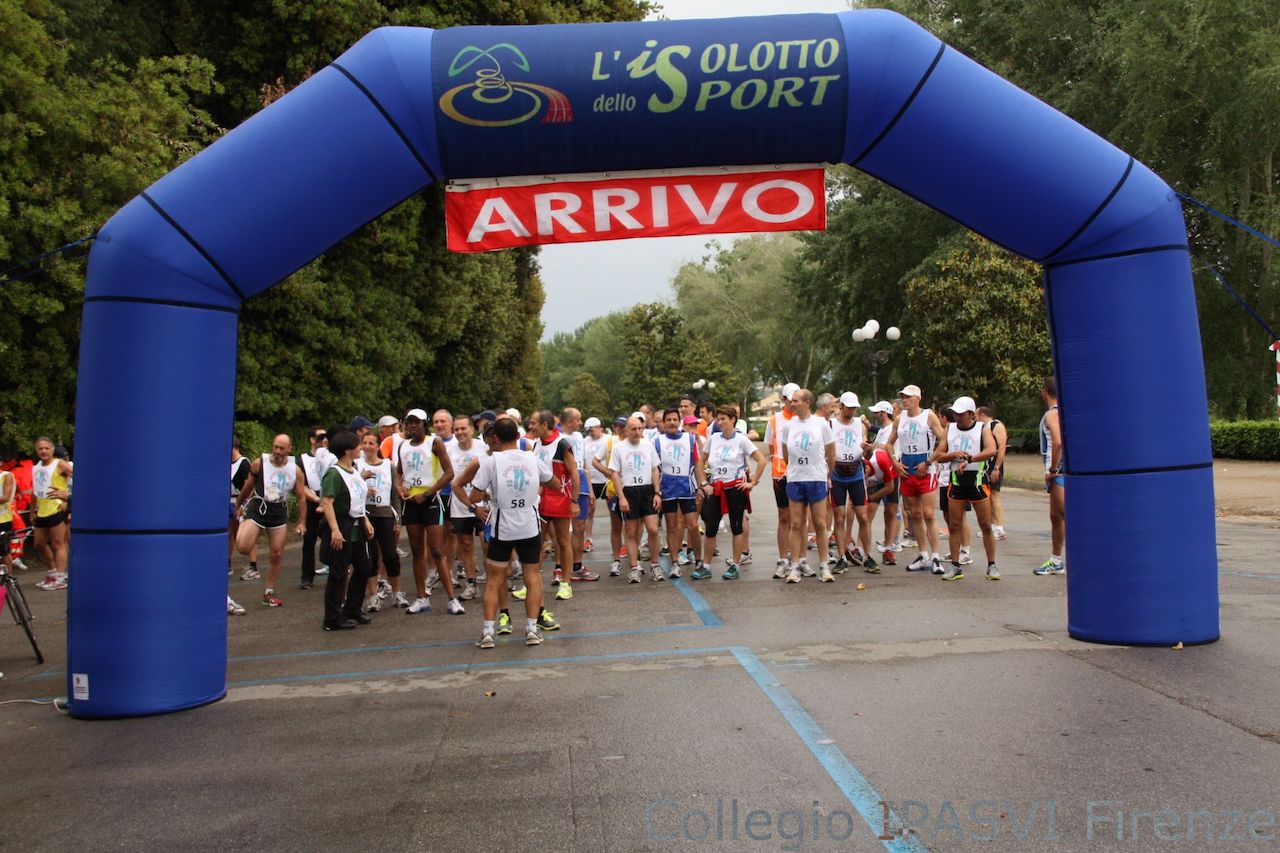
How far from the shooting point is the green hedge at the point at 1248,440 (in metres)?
29.3

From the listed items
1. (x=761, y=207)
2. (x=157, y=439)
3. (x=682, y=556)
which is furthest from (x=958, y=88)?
(x=682, y=556)

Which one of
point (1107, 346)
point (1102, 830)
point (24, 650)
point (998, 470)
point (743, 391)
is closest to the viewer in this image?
point (1102, 830)

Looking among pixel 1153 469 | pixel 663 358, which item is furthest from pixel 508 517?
pixel 663 358

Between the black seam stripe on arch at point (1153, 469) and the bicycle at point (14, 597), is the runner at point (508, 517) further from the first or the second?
the black seam stripe on arch at point (1153, 469)

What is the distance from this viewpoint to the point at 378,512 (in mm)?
10320

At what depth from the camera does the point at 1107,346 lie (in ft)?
24.6

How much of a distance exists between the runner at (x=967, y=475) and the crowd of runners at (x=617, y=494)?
0.02m

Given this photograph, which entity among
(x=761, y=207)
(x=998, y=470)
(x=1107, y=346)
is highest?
(x=761, y=207)

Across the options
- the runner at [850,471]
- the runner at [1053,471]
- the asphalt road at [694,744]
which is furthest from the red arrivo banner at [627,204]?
the runner at [850,471]

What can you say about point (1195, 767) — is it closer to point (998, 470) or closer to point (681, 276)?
point (998, 470)

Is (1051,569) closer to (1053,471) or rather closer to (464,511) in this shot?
(1053,471)

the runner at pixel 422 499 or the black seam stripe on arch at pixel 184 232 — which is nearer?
the black seam stripe on arch at pixel 184 232

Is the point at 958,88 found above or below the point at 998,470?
above

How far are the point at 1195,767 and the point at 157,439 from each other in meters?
5.95
